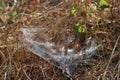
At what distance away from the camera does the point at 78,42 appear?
2854 mm

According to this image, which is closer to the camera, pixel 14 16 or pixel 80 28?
pixel 80 28

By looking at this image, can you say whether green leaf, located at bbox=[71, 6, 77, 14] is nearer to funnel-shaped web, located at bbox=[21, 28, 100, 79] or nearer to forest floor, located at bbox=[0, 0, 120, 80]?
forest floor, located at bbox=[0, 0, 120, 80]

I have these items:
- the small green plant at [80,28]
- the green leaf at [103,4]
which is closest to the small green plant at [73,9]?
the small green plant at [80,28]

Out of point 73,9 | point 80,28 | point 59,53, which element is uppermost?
point 73,9

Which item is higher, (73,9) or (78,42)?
(73,9)

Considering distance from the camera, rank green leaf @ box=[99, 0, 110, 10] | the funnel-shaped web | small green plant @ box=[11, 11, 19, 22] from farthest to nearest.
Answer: small green plant @ box=[11, 11, 19, 22], green leaf @ box=[99, 0, 110, 10], the funnel-shaped web

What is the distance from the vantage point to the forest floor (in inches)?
107

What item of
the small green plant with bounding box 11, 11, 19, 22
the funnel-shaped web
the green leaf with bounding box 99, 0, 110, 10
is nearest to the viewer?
the funnel-shaped web

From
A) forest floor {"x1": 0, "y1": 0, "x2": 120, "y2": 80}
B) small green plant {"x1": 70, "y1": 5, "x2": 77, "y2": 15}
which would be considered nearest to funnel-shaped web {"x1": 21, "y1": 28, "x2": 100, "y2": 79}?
forest floor {"x1": 0, "y1": 0, "x2": 120, "y2": 80}

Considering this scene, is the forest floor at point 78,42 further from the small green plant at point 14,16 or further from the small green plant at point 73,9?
the small green plant at point 14,16

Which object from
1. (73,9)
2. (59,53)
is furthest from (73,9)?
(59,53)

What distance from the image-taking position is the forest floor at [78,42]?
107 inches

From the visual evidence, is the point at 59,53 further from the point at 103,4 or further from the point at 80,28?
the point at 103,4

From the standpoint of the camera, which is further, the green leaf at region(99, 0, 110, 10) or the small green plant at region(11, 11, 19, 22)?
the small green plant at region(11, 11, 19, 22)
